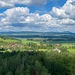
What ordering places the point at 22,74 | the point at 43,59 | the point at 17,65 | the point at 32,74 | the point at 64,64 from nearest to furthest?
1. the point at 22,74
2. the point at 32,74
3. the point at 64,64
4. the point at 17,65
5. the point at 43,59

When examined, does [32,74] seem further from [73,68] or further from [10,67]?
[73,68]

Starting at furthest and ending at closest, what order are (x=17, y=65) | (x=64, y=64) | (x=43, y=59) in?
(x=43, y=59), (x=17, y=65), (x=64, y=64)

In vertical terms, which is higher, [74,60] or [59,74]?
[74,60]

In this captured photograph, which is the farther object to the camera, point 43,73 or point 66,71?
point 66,71

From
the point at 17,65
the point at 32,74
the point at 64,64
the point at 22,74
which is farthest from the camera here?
the point at 17,65

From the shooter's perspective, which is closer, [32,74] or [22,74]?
[22,74]

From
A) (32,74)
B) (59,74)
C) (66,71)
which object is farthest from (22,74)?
(66,71)

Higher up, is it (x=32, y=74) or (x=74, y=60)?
(x=74, y=60)

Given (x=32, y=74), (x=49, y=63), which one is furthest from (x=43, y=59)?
(x=32, y=74)

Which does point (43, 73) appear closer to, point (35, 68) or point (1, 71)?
point (35, 68)
